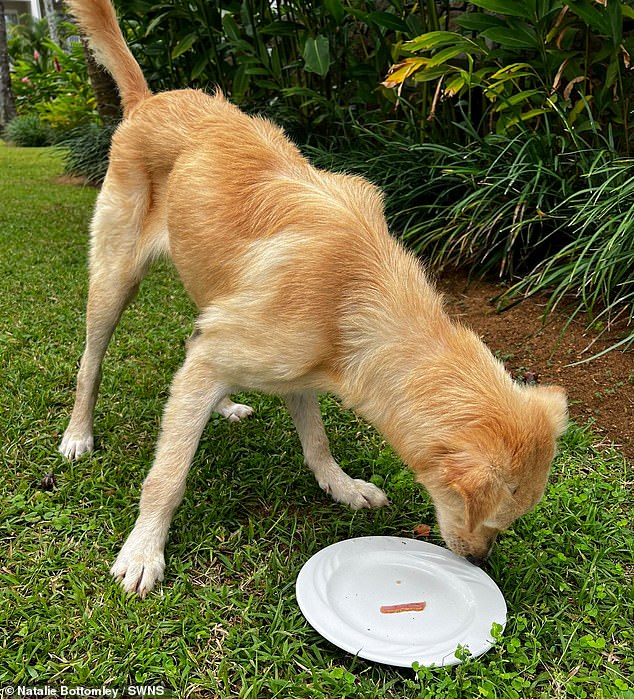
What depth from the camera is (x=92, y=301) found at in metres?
3.72

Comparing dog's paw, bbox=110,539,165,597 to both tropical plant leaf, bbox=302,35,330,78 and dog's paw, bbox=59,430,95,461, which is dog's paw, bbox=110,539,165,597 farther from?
tropical plant leaf, bbox=302,35,330,78

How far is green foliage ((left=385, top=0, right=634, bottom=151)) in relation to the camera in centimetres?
496

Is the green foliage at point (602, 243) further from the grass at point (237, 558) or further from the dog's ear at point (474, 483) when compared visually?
the dog's ear at point (474, 483)

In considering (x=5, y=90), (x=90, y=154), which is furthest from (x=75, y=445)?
(x=5, y=90)

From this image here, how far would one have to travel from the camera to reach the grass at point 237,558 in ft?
7.94

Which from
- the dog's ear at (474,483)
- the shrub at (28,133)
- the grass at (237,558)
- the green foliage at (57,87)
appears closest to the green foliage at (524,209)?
the grass at (237,558)

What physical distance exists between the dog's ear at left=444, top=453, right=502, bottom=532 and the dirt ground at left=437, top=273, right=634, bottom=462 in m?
1.95

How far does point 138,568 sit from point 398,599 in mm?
1083

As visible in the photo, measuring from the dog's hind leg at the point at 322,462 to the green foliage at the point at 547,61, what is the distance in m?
2.87

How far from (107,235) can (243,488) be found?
1.55 meters

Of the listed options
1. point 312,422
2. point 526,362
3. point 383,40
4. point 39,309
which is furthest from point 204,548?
point 383,40

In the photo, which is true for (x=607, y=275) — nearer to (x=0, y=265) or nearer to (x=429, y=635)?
(x=429, y=635)

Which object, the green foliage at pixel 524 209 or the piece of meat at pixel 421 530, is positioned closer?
the piece of meat at pixel 421 530

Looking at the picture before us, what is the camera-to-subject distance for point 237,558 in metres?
2.98
